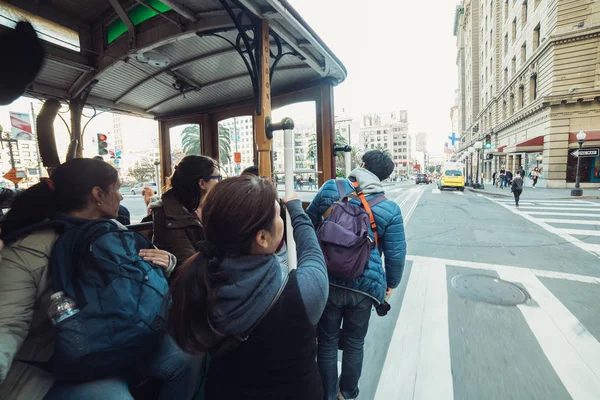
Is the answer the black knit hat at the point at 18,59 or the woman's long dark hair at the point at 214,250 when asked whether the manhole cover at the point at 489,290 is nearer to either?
the woman's long dark hair at the point at 214,250

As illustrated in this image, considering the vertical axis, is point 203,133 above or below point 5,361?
above

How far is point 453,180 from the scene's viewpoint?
25.6 metres

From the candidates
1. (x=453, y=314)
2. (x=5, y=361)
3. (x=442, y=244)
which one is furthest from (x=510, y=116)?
(x=5, y=361)

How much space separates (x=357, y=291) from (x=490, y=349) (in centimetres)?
207

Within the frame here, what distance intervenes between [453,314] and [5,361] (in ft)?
14.4

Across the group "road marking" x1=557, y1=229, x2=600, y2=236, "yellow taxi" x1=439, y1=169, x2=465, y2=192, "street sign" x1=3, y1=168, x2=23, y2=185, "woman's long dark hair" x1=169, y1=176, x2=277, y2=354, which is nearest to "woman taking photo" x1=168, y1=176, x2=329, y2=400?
"woman's long dark hair" x1=169, y1=176, x2=277, y2=354

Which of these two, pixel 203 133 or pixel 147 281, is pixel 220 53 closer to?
pixel 203 133

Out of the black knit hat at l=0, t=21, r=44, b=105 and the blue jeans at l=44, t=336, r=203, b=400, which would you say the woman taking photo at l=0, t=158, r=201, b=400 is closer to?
the blue jeans at l=44, t=336, r=203, b=400

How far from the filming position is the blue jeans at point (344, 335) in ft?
7.55

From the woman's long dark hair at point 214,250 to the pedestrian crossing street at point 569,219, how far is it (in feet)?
27.8

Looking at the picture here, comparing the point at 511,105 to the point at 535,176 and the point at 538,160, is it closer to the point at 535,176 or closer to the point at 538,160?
the point at 538,160

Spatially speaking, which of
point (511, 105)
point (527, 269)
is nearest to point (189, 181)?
point (527, 269)

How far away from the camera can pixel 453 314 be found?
3967 mm

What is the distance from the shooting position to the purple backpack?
2.09 meters
